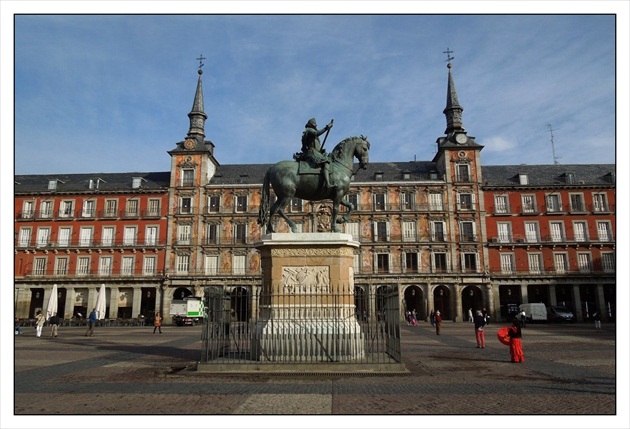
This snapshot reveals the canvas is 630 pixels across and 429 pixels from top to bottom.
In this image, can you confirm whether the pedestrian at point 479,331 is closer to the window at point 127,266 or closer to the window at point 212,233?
the window at point 212,233

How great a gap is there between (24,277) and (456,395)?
5107 cm

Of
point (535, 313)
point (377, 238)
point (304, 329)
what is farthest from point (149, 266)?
point (304, 329)

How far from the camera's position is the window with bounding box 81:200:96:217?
4859 cm

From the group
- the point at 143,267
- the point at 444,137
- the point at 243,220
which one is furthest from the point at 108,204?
the point at 444,137

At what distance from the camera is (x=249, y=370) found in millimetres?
9703

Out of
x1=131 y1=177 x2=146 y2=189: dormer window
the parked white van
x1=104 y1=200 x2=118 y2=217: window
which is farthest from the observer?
x1=131 y1=177 x2=146 y2=189: dormer window

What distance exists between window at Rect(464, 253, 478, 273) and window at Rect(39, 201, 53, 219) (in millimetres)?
42949

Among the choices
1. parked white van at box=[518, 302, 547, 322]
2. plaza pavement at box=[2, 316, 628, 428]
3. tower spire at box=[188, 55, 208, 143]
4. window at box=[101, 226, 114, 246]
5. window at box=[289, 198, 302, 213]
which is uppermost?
tower spire at box=[188, 55, 208, 143]

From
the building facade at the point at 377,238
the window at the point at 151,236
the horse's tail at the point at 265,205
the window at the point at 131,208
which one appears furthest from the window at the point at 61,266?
the horse's tail at the point at 265,205

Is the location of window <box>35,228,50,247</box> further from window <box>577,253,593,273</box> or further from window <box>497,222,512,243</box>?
window <box>577,253,593,273</box>

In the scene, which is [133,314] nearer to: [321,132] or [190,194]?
[190,194]

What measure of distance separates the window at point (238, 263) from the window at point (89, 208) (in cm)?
1582

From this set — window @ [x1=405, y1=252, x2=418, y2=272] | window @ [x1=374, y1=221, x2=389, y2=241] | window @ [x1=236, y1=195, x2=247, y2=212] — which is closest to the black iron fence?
window @ [x1=405, y1=252, x2=418, y2=272]

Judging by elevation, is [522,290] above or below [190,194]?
below
